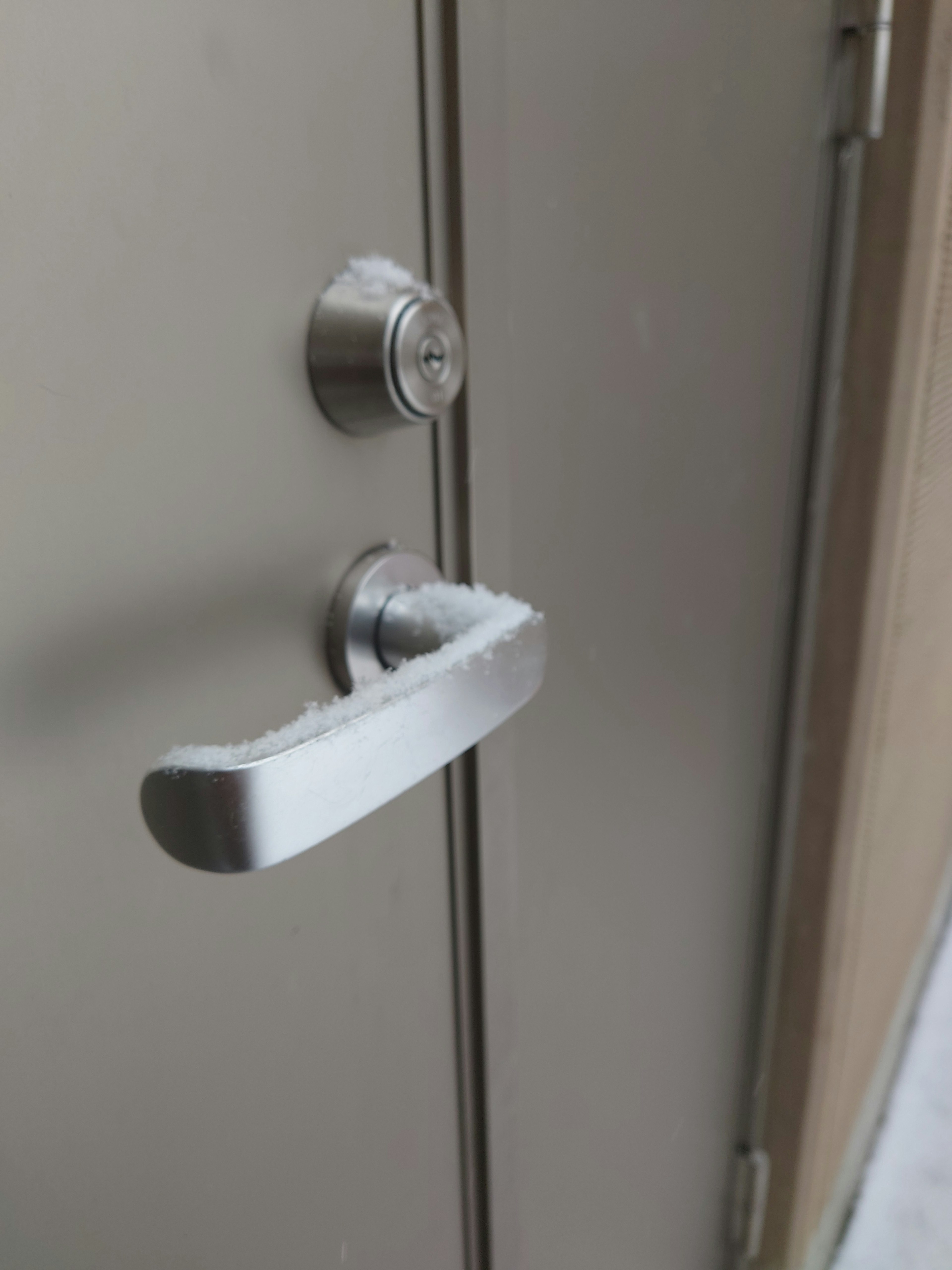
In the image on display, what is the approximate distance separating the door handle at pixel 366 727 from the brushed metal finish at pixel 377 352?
0.21 feet

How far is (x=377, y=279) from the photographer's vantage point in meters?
0.31

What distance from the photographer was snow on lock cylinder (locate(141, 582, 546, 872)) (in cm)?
21

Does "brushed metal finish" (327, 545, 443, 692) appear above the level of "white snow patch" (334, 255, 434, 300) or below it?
below

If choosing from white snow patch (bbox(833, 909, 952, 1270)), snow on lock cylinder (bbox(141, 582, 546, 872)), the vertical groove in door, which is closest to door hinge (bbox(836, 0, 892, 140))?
the vertical groove in door

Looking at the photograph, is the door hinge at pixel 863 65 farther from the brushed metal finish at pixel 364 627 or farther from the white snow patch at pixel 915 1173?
the white snow patch at pixel 915 1173

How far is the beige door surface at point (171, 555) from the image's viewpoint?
0.24 metres

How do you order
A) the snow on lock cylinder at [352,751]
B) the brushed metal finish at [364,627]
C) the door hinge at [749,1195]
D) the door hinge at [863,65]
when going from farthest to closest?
the door hinge at [749,1195] < the door hinge at [863,65] < the brushed metal finish at [364,627] < the snow on lock cylinder at [352,751]

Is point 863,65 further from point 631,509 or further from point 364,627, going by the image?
point 364,627

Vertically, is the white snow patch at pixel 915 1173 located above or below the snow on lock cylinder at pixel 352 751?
below

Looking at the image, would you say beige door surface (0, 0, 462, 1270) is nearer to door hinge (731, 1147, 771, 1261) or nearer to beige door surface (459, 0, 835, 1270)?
beige door surface (459, 0, 835, 1270)

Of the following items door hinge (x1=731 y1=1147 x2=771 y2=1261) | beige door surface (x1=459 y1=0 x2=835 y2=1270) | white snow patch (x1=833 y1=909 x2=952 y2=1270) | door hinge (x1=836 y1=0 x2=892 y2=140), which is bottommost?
white snow patch (x1=833 y1=909 x2=952 y2=1270)

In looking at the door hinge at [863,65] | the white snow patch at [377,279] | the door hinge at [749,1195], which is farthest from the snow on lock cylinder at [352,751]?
the door hinge at [749,1195]

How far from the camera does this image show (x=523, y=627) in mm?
308

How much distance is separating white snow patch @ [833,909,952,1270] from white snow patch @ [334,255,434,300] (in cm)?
156
